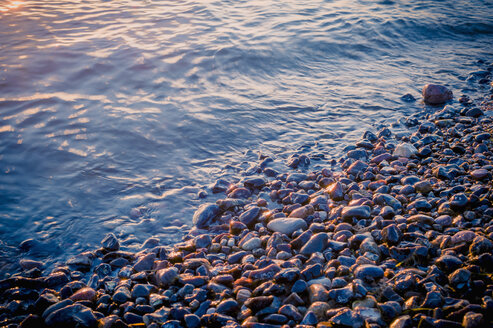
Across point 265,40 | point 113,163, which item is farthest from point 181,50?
point 113,163

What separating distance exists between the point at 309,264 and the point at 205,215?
148 centimetres

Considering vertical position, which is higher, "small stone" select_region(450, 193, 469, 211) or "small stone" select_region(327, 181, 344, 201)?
"small stone" select_region(450, 193, 469, 211)

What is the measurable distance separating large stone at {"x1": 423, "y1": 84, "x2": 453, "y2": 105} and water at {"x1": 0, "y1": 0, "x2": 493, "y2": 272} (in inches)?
20.3

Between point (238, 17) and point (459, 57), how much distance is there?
25.3 ft

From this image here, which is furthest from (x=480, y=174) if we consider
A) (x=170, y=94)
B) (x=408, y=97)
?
(x=170, y=94)

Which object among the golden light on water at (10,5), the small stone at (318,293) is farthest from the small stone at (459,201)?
the golden light on water at (10,5)

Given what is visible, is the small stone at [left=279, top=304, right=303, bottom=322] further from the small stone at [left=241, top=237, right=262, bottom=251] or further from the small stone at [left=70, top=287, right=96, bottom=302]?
the small stone at [left=70, top=287, right=96, bottom=302]

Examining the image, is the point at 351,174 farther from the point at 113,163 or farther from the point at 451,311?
the point at 113,163

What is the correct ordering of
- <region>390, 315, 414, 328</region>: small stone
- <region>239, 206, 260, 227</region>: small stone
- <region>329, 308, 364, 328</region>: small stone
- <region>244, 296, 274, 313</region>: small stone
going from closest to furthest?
1. <region>390, 315, 414, 328</region>: small stone
2. <region>329, 308, 364, 328</region>: small stone
3. <region>244, 296, 274, 313</region>: small stone
4. <region>239, 206, 260, 227</region>: small stone

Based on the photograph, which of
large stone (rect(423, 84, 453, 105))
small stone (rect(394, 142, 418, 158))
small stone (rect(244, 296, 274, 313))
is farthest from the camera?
large stone (rect(423, 84, 453, 105))

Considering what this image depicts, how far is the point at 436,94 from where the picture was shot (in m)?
6.39

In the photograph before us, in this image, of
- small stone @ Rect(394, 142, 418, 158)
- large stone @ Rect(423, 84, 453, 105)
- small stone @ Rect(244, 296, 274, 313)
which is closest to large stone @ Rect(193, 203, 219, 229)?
small stone @ Rect(244, 296, 274, 313)

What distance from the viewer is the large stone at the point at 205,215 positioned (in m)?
3.78

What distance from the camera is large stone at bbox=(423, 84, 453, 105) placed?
21.0 ft
